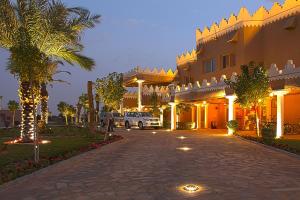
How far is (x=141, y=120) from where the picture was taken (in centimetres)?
4466

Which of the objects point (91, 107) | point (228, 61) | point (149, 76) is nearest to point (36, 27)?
point (91, 107)

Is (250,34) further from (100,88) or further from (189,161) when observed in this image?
(189,161)

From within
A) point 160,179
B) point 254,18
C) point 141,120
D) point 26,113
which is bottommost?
point 160,179

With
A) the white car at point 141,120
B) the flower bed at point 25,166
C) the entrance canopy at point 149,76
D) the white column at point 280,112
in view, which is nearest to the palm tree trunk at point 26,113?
the flower bed at point 25,166

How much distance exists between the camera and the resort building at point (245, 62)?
85.6 feet

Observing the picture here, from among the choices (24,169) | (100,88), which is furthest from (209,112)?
(24,169)

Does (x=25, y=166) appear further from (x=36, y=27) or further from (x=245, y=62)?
(x=245, y=62)

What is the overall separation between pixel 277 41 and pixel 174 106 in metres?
14.7

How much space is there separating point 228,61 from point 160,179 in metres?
29.0

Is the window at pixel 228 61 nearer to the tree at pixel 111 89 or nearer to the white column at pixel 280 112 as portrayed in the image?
the white column at pixel 280 112

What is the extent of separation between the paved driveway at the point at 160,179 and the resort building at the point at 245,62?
462 inches

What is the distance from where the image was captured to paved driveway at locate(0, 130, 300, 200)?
8.44 metres

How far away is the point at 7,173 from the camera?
426 inches

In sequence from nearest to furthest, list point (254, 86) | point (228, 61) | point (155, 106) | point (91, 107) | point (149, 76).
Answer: point (254, 86) → point (91, 107) → point (228, 61) → point (155, 106) → point (149, 76)
